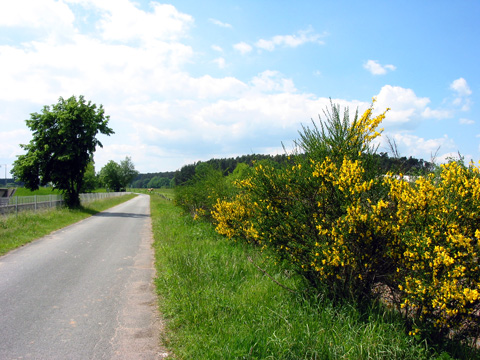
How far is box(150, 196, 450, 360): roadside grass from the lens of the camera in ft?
12.1

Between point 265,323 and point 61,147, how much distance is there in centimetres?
2656

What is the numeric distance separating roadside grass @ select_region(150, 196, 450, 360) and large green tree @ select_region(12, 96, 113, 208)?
77.3 ft

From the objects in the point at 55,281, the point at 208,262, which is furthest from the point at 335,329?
the point at 55,281

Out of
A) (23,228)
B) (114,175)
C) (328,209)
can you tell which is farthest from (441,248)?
(114,175)

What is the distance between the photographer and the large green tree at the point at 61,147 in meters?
26.5

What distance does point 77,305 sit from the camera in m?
5.69

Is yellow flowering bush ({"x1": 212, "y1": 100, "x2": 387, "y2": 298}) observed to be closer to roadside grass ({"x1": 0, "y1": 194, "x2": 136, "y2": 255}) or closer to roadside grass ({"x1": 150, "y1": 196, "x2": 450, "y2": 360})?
roadside grass ({"x1": 150, "y1": 196, "x2": 450, "y2": 360})

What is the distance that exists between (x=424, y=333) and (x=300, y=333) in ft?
4.25

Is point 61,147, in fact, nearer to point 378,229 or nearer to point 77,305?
point 77,305

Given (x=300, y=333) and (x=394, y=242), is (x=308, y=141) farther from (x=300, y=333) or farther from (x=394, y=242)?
(x=300, y=333)

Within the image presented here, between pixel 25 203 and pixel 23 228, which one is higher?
pixel 25 203

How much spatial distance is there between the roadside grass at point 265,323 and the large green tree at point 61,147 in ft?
77.3

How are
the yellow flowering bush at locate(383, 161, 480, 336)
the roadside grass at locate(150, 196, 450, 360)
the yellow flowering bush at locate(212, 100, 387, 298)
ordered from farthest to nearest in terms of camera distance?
the yellow flowering bush at locate(212, 100, 387, 298) < the roadside grass at locate(150, 196, 450, 360) < the yellow flowering bush at locate(383, 161, 480, 336)

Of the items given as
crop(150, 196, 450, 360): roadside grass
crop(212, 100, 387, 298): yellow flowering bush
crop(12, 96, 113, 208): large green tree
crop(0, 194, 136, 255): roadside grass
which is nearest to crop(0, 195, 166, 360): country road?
crop(150, 196, 450, 360): roadside grass
